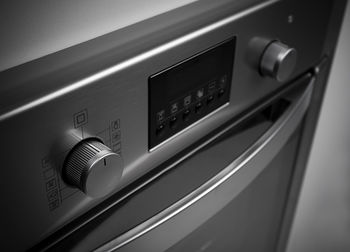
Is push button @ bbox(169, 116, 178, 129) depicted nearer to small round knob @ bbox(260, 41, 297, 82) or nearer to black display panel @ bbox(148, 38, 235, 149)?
black display panel @ bbox(148, 38, 235, 149)

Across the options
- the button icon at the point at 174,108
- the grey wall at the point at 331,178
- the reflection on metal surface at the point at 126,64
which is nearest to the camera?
the reflection on metal surface at the point at 126,64

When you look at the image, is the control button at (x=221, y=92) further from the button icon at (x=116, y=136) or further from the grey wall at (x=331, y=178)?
the grey wall at (x=331, y=178)

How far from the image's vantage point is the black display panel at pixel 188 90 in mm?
374

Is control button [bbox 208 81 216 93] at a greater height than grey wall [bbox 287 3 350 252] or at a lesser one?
greater

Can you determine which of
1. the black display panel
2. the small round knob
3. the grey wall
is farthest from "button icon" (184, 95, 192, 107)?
the grey wall

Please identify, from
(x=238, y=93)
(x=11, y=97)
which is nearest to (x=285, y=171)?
(x=238, y=93)

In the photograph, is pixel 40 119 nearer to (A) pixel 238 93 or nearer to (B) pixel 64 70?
(B) pixel 64 70

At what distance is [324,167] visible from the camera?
76cm

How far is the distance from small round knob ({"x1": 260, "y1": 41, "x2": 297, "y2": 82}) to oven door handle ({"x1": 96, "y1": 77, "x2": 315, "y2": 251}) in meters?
0.07

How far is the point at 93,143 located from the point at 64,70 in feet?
0.18

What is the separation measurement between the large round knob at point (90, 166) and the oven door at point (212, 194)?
0.06 meters

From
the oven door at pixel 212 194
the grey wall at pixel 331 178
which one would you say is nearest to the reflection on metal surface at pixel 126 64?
the oven door at pixel 212 194

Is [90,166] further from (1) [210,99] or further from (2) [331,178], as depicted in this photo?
(2) [331,178]

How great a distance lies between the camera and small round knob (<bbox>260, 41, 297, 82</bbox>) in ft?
1.50
